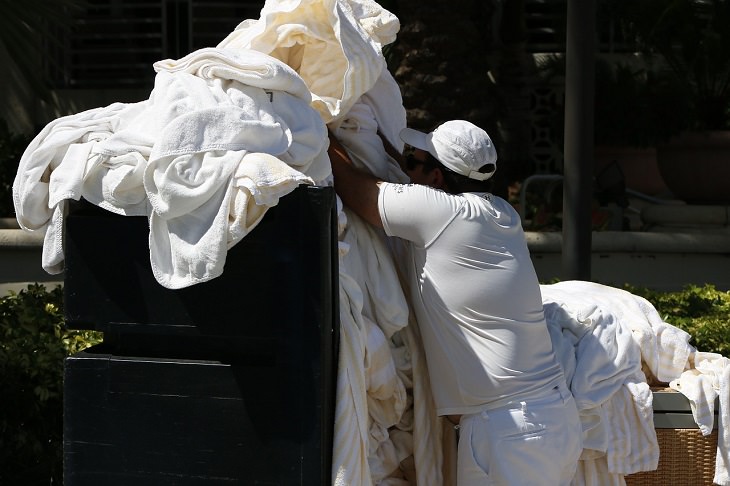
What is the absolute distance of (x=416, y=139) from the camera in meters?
3.54

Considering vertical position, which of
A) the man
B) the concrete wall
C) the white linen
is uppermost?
the man

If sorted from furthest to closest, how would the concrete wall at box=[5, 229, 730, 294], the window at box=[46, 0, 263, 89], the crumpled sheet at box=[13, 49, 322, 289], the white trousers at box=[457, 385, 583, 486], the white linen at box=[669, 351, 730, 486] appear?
the window at box=[46, 0, 263, 89] < the concrete wall at box=[5, 229, 730, 294] < the white linen at box=[669, 351, 730, 486] < the white trousers at box=[457, 385, 583, 486] < the crumpled sheet at box=[13, 49, 322, 289]

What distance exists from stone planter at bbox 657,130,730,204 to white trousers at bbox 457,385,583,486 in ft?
20.0

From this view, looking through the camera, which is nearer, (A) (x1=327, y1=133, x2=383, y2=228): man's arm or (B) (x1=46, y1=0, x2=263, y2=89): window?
(A) (x1=327, y1=133, x2=383, y2=228): man's arm

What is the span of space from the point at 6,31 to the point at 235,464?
312 centimetres

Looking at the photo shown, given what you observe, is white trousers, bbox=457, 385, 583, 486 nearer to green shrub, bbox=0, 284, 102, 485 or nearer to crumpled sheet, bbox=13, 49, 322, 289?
crumpled sheet, bbox=13, 49, 322, 289

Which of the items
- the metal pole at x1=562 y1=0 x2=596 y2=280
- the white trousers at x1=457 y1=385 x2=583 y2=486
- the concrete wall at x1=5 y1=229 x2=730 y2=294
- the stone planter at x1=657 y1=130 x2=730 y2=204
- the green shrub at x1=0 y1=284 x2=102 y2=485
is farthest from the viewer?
the stone planter at x1=657 y1=130 x2=730 y2=204

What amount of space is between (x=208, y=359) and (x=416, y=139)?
94 cm

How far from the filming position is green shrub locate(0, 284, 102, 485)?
4.38 metres

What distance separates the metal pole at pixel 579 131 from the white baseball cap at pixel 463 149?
5.62 ft

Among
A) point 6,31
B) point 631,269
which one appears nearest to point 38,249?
point 6,31

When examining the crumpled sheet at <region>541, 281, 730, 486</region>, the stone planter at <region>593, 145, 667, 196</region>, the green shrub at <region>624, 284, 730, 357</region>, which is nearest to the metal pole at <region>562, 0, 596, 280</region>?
the green shrub at <region>624, 284, 730, 357</region>

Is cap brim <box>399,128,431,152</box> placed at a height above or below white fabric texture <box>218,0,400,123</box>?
below

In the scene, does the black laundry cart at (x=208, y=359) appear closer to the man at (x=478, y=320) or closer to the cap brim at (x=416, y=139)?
the man at (x=478, y=320)
